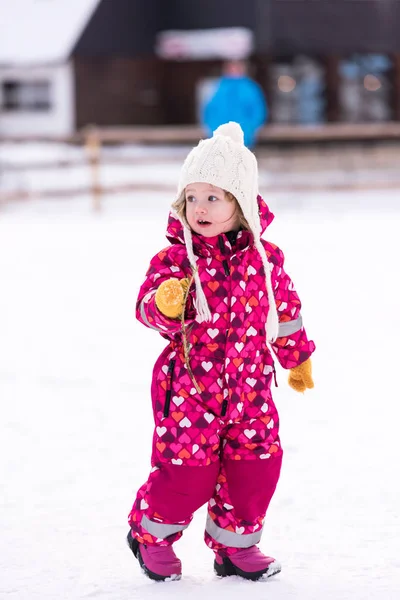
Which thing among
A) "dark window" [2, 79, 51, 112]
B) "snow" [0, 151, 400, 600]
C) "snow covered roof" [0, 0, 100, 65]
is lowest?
"snow" [0, 151, 400, 600]

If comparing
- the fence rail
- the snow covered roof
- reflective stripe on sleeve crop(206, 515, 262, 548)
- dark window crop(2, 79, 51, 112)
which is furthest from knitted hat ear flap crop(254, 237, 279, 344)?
dark window crop(2, 79, 51, 112)

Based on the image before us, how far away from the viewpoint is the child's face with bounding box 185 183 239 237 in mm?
2408

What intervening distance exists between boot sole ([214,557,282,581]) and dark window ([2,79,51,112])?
16.0 metres

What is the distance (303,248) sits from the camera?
349 inches

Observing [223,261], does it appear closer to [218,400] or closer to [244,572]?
[218,400]

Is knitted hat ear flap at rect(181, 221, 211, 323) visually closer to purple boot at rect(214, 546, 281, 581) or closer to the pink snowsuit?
the pink snowsuit

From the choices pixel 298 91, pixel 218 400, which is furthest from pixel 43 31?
pixel 218 400

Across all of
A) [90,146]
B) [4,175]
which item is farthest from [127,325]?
[4,175]

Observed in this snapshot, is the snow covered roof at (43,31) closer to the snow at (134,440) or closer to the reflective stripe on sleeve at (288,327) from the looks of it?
the snow at (134,440)

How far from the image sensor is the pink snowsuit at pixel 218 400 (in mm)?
2404

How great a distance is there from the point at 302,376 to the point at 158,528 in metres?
0.53

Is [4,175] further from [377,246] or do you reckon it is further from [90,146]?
[377,246]

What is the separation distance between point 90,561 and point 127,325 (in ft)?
10.8

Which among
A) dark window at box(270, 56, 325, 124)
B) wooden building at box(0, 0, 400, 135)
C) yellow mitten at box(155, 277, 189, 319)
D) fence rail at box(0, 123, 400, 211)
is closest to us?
yellow mitten at box(155, 277, 189, 319)
